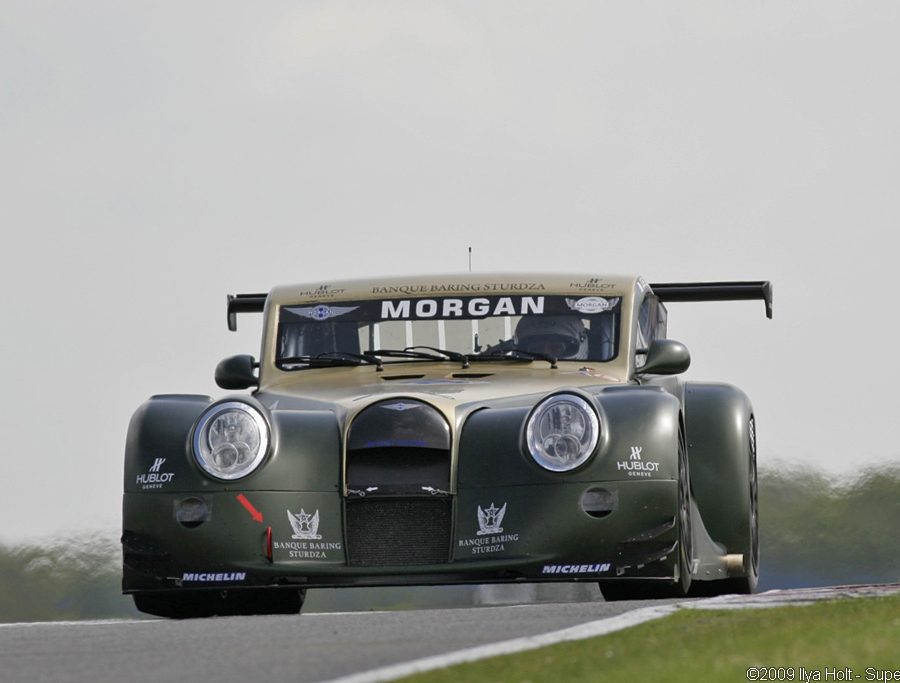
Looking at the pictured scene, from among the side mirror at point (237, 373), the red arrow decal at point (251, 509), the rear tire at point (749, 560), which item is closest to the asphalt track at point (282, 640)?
the red arrow decal at point (251, 509)

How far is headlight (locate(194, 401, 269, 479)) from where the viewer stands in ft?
33.1

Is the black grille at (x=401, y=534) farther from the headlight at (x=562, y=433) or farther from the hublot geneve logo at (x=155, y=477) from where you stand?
the hublot geneve logo at (x=155, y=477)

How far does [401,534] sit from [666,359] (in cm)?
199

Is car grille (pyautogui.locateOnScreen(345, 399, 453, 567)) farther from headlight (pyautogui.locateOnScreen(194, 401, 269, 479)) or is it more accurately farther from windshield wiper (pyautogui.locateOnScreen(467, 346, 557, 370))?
windshield wiper (pyautogui.locateOnScreen(467, 346, 557, 370))

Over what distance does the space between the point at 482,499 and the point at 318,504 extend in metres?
0.79

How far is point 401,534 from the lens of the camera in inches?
393

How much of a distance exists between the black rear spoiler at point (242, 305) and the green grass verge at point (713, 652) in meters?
6.27

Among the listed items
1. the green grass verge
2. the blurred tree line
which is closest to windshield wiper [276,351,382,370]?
the green grass verge

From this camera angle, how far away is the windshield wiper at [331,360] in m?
11.6

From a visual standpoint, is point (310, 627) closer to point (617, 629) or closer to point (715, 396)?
point (617, 629)

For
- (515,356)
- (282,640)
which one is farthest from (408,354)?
(282,640)

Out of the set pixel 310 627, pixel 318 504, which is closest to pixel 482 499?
pixel 318 504

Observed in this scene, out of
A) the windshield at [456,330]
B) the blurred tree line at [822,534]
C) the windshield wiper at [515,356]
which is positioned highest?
the windshield at [456,330]

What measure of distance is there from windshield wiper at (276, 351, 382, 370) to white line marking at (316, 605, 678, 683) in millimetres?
3438
